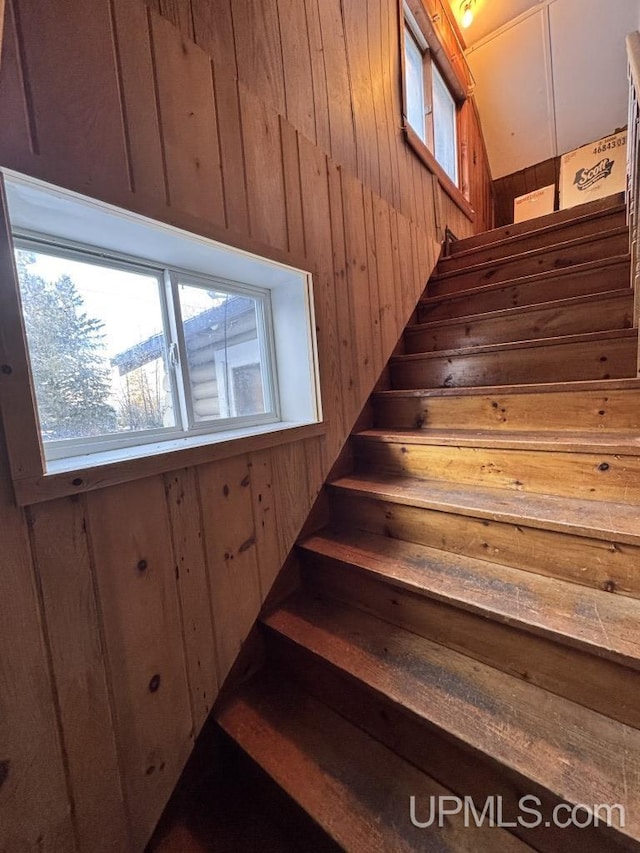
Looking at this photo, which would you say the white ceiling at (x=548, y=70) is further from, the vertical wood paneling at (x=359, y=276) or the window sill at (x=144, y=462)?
the window sill at (x=144, y=462)

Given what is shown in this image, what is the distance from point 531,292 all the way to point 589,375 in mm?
664

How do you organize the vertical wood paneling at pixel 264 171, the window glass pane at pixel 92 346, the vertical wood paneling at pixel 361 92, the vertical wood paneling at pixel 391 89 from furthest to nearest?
the vertical wood paneling at pixel 391 89 → the vertical wood paneling at pixel 361 92 → the vertical wood paneling at pixel 264 171 → the window glass pane at pixel 92 346

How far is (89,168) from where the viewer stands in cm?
79

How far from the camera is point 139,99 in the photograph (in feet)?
2.95

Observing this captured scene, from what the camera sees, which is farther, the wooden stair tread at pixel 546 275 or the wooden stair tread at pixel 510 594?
the wooden stair tread at pixel 546 275

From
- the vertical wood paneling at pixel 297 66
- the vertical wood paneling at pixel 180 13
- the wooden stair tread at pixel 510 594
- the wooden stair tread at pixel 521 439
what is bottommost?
the wooden stair tread at pixel 510 594

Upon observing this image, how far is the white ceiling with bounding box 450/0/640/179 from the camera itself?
320 cm

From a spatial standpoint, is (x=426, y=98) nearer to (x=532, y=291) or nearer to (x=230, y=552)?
(x=532, y=291)

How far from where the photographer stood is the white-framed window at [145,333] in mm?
882

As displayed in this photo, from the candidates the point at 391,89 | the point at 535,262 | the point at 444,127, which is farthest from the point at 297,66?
the point at 444,127

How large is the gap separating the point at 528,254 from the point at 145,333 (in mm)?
2065

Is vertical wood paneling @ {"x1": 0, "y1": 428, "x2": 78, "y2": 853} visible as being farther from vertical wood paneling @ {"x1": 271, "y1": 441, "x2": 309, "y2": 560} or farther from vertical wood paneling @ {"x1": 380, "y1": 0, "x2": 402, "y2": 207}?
vertical wood paneling @ {"x1": 380, "y1": 0, "x2": 402, "y2": 207}

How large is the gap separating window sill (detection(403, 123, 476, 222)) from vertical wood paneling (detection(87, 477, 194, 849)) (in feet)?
8.54

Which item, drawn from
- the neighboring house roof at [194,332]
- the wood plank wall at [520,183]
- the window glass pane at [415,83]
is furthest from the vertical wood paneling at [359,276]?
the wood plank wall at [520,183]
